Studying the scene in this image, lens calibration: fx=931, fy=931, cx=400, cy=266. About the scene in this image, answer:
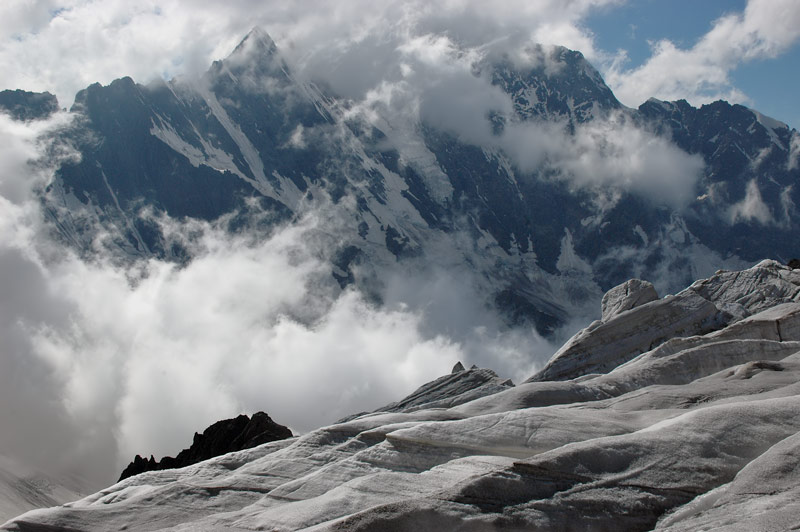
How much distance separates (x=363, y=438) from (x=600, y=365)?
25.9 meters

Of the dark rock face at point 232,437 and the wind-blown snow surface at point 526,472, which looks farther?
the dark rock face at point 232,437

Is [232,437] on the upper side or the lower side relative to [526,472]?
upper

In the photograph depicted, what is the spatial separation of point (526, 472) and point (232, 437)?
48.0m

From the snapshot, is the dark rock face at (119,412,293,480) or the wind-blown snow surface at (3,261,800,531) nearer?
the wind-blown snow surface at (3,261,800,531)

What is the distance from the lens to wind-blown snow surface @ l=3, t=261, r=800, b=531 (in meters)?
18.6

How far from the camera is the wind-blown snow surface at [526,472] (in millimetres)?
18609

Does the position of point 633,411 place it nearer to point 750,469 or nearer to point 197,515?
point 750,469

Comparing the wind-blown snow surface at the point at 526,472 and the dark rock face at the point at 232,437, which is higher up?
the dark rock face at the point at 232,437

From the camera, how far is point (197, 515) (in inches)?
919

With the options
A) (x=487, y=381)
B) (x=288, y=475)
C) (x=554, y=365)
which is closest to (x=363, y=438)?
(x=288, y=475)

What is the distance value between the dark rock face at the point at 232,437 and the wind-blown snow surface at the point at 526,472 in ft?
97.2

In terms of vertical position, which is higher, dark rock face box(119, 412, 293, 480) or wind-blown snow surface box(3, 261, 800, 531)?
dark rock face box(119, 412, 293, 480)

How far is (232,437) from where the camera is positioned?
65000mm

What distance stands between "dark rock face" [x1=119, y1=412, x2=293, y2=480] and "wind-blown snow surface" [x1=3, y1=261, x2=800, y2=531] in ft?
97.2
